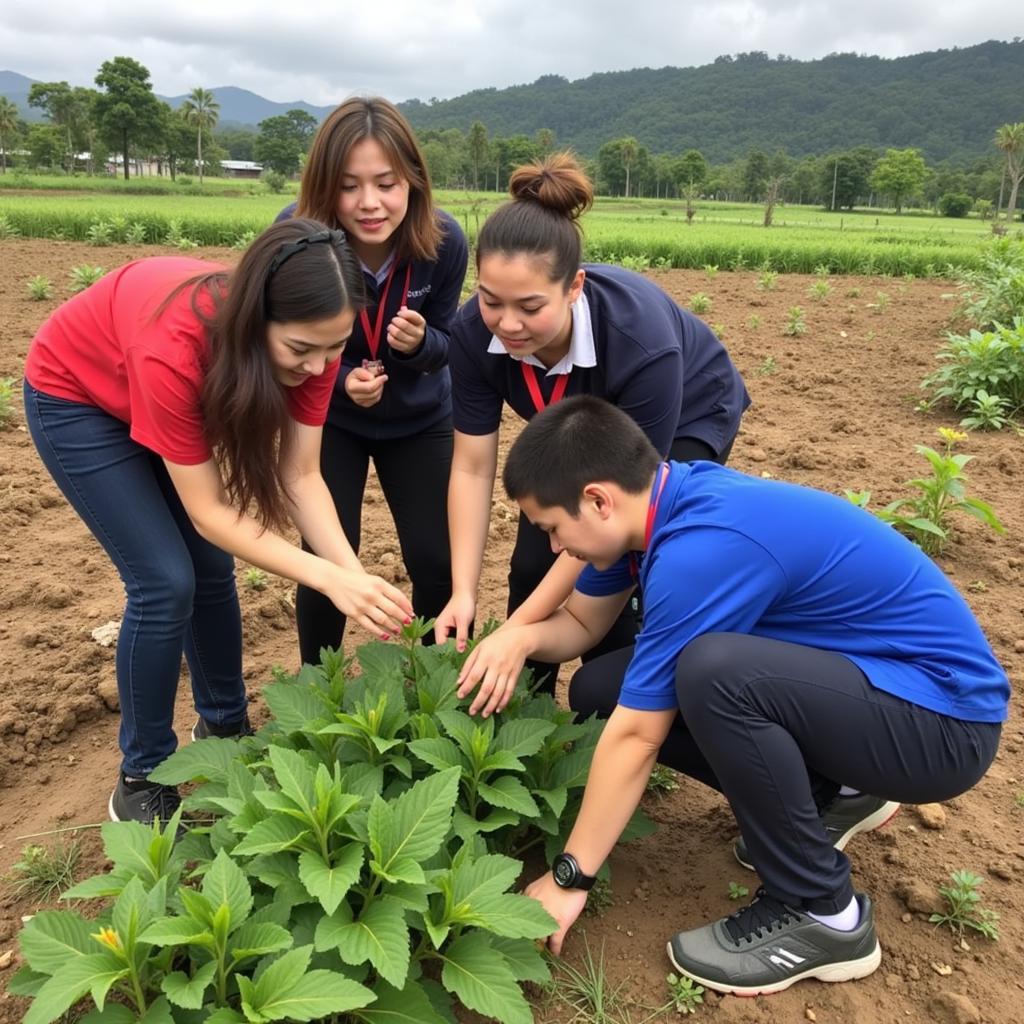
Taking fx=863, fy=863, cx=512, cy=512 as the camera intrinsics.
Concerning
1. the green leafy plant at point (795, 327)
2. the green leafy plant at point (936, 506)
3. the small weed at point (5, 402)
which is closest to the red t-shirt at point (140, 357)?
the green leafy plant at point (936, 506)

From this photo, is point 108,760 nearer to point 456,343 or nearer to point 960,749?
point 456,343

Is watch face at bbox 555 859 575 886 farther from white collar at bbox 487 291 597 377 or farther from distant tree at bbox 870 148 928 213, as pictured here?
distant tree at bbox 870 148 928 213

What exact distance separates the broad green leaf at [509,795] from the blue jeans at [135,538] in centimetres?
97

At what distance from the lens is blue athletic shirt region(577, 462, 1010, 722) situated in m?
1.86

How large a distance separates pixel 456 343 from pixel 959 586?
9.35 feet

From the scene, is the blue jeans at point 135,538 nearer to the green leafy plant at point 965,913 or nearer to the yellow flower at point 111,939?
the yellow flower at point 111,939

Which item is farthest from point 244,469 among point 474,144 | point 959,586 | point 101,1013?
point 474,144

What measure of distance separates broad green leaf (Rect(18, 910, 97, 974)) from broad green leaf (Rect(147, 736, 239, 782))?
45 centimetres

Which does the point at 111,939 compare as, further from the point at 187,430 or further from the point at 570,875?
the point at 187,430

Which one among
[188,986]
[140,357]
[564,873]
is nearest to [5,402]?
[140,357]

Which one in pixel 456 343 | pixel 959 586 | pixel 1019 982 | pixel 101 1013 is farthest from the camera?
pixel 959 586

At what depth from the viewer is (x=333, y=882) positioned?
67.2 inches

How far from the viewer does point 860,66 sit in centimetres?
15500

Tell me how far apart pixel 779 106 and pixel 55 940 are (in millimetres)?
156883
